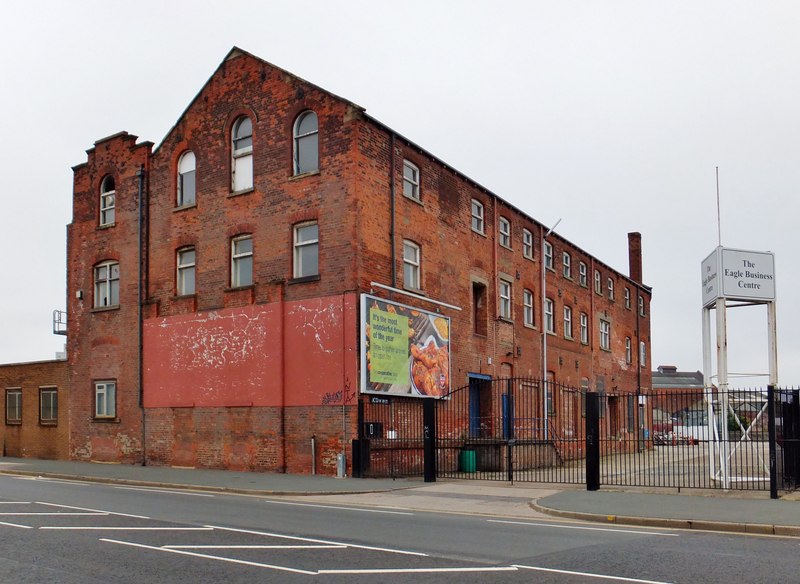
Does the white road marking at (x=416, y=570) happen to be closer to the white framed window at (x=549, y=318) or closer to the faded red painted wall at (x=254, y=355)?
the faded red painted wall at (x=254, y=355)

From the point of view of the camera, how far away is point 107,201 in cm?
3191

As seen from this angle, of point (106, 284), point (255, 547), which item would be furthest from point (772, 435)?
point (106, 284)

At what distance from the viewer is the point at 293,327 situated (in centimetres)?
2545

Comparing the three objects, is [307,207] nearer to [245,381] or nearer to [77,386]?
[245,381]

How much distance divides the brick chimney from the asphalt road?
141ft

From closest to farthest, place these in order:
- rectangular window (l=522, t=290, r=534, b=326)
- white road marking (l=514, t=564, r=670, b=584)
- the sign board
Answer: white road marking (l=514, t=564, r=670, b=584)
the sign board
rectangular window (l=522, t=290, r=534, b=326)

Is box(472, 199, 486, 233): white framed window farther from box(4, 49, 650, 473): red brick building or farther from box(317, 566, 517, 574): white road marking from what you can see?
box(317, 566, 517, 574): white road marking

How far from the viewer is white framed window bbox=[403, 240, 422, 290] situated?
27.4 meters

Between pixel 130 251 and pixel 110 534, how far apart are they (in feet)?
64.9

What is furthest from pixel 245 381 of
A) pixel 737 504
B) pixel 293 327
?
pixel 737 504

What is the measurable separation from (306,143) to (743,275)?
1305 cm

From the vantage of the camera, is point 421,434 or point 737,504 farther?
point 421,434

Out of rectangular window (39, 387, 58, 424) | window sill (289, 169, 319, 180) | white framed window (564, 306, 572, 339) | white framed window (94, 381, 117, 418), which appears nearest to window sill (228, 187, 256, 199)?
window sill (289, 169, 319, 180)

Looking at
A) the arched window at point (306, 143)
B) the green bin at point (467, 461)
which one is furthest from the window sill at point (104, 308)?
the green bin at point (467, 461)
